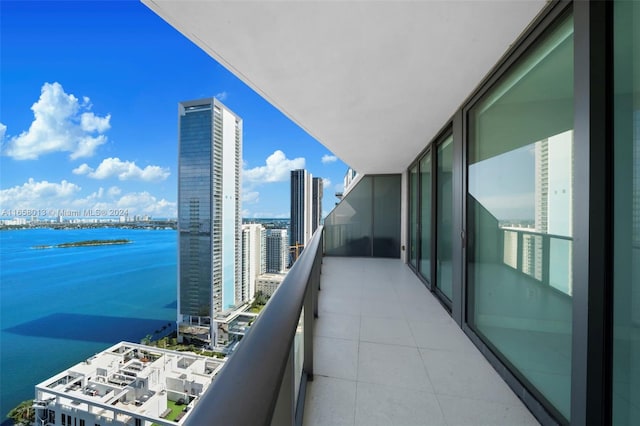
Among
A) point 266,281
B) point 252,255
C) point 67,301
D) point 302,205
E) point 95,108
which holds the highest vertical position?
point 95,108

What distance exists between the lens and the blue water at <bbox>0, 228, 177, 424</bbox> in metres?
7.77

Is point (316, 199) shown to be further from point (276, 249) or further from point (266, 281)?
point (266, 281)

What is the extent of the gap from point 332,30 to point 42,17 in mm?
16956

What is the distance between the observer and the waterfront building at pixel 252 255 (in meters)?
11.4

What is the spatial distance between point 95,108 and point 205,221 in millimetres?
23474

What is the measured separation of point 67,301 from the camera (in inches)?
408

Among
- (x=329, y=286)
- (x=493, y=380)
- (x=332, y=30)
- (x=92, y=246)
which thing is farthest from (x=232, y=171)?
(x=493, y=380)

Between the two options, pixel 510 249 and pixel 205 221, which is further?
pixel 205 221

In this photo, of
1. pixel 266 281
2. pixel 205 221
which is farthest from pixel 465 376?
pixel 205 221

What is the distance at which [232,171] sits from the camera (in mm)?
12445

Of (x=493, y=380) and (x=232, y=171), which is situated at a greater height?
(x=232, y=171)

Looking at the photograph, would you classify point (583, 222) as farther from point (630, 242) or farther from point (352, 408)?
point (352, 408)

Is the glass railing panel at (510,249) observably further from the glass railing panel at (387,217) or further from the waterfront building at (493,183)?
the glass railing panel at (387,217)

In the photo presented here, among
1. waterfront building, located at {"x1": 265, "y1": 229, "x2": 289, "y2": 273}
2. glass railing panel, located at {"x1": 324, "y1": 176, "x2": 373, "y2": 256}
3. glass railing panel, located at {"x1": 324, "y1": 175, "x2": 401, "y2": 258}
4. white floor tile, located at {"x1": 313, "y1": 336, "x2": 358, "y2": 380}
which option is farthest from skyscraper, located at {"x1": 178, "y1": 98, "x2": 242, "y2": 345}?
white floor tile, located at {"x1": 313, "y1": 336, "x2": 358, "y2": 380}
